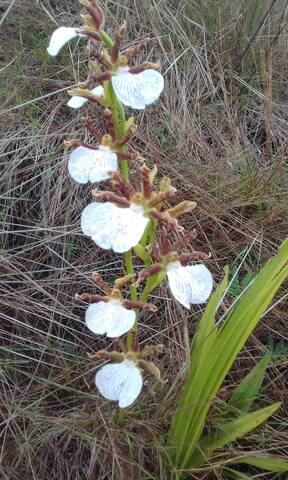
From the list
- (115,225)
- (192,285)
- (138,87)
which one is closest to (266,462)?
(192,285)

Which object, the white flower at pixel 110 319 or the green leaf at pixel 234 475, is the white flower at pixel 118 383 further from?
the green leaf at pixel 234 475

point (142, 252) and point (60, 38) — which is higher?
point (60, 38)

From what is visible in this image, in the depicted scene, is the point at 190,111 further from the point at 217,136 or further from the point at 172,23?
the point at 172,23

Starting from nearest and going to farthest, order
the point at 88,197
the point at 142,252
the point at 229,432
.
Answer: the point at 142,252, the point at 229,432, the point at 88,197

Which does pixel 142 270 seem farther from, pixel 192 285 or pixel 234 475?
pixel 234 475

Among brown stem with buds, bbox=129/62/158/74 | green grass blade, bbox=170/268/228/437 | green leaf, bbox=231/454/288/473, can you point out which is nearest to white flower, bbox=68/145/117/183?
brown stem with buds, bbox=129/62/158/74

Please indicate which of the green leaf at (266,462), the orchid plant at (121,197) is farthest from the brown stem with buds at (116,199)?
the green leaf at (266,462)
